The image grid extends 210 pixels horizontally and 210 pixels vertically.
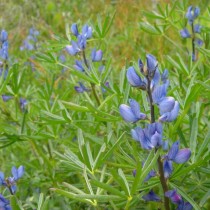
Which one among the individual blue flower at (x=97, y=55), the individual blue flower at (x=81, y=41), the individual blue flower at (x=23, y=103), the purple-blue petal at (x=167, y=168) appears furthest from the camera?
the individual blue flower at (x=23, y=103)

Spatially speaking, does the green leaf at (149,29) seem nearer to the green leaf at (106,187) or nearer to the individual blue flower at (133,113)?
the individual blue flower at (133,113)

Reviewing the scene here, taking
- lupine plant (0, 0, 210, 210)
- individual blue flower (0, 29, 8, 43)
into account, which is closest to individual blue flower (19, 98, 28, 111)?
lupine plant (0, 0, 210, 210)

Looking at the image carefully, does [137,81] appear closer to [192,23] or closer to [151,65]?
[151,65]

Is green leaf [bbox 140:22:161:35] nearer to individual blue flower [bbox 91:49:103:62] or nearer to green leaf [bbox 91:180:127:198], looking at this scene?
individual blue flower [bbox 91:49:103:62]

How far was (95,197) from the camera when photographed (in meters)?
1.12

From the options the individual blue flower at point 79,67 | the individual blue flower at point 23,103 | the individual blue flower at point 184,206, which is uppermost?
the individual blue flower at point 79,67

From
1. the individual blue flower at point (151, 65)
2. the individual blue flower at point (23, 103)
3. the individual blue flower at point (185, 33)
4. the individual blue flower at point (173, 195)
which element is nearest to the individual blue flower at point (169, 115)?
the individual blue flower at point (151, 65)

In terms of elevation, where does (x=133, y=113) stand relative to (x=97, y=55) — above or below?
below

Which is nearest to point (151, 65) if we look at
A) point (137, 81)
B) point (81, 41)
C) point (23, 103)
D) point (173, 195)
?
point (137, 81)

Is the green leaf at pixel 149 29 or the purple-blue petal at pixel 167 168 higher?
the green leaf at pixel 149 29

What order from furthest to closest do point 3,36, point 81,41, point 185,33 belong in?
point 185,33, point 3,36, point 81,41

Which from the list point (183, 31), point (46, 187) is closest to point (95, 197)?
point (46, 187)

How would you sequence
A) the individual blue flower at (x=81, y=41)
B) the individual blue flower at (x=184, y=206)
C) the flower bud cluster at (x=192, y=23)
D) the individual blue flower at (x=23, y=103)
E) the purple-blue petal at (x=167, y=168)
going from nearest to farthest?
the purple-blue petal at (x=167, y=168) → the individual blue flower at (x=184, y=206) → the individual blue flower at (x=81, y=41) → the flower bud cluster at (x=192, y=23) → the individual blue flower at (x=23, y=103)

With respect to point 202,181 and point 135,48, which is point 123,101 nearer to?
point 202,181
